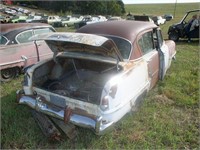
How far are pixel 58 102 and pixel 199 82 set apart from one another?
146 inches

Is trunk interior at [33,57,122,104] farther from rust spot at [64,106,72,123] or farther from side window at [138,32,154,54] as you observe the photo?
side window at [138,32,154,54]

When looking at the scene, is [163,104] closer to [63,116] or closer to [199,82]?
[199,82]

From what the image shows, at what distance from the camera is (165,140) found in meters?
3.58

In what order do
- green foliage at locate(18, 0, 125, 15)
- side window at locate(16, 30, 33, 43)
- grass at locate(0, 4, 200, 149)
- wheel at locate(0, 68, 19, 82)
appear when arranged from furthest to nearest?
green foliage at locate(18, 0, 125, 15), side window at locate(16, 30, 33, 43), wheel at locate(0, 68, 19, 82), grass at locate(0, 4, 200, 149)

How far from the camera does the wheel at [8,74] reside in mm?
6064

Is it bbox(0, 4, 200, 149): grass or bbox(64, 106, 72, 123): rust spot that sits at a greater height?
bbox(64, 106, 72, 123): rust spot

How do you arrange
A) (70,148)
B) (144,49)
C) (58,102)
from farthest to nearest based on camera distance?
(144,49)
(58,102)
(70,148)

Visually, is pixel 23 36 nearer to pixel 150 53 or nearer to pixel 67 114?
pixel 150 53

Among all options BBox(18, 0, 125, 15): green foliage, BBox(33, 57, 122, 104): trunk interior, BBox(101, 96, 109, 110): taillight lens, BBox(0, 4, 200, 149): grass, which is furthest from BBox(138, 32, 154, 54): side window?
BBox(18, 0, 125, 15): green foliage

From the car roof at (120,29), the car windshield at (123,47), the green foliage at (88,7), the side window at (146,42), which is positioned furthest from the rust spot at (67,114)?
the green foliage at (88,7)

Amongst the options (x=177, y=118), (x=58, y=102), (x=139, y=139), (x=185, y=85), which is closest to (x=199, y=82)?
(x=185, y=85)

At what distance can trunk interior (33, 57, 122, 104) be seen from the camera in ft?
13.5

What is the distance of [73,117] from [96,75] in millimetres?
1263

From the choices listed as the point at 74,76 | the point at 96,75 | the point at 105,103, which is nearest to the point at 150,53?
the point at 96,75
